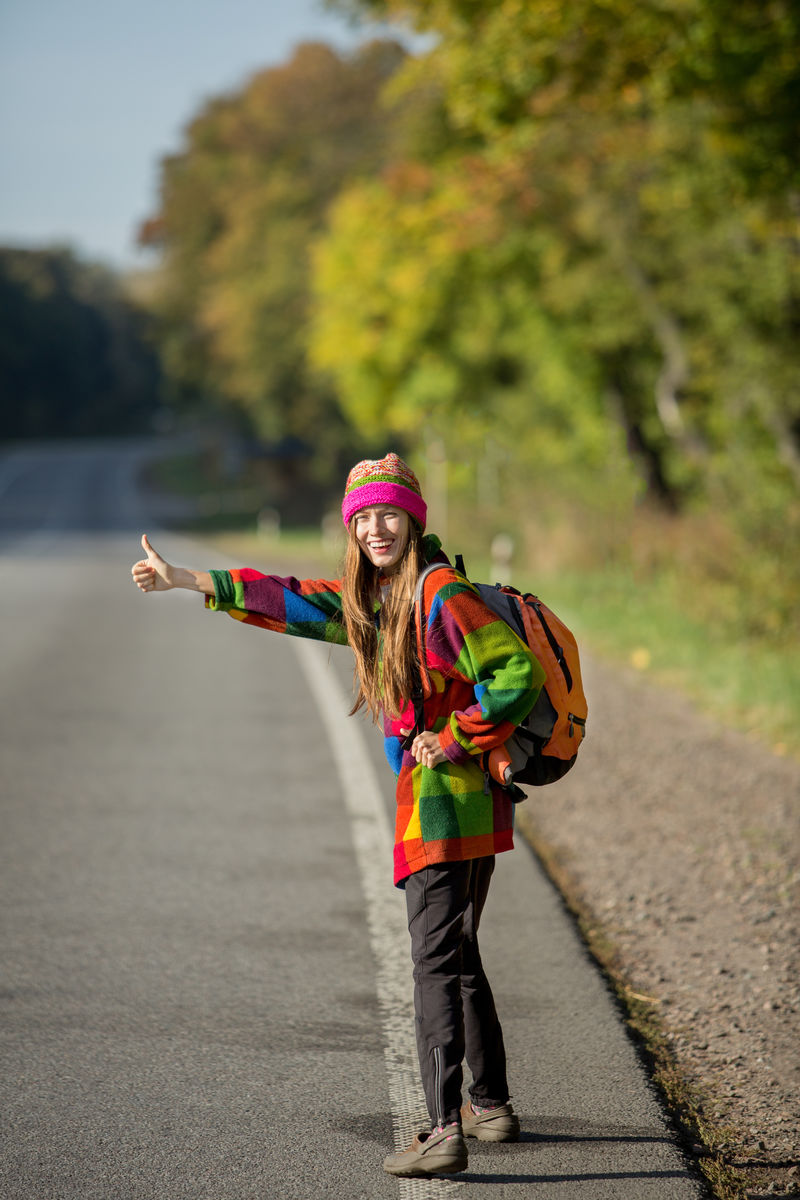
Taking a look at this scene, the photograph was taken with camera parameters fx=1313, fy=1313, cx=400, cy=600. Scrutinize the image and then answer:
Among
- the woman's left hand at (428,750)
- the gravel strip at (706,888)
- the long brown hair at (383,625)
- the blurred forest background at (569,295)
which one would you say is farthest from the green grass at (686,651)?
the woman's left hand at (428,750)

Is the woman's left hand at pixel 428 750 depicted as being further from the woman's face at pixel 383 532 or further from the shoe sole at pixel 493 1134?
the shoe sole at pixel 493 1134

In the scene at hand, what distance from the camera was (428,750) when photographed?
3.01 meters

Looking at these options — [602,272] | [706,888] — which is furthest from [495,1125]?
[602,272]

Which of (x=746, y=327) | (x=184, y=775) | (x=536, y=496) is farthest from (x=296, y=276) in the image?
(x=184, y=775)

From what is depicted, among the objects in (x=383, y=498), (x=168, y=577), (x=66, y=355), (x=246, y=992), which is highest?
(x=66, y=355)

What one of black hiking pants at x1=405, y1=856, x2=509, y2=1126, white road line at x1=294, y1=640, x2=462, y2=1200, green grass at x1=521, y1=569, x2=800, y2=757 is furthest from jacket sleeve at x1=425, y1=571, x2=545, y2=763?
green grass at x1=521, y1=569, x2=800, y2=757

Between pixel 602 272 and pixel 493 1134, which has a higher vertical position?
pixel 602 272

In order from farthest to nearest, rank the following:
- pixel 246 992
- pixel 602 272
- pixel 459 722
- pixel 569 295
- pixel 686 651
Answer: pixel 569 295
pixel 602 272
pixel 686 651
pixel 246 992
pixel 459 722

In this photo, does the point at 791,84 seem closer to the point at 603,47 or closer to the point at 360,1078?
the point at 603,47

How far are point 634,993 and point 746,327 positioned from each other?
611 inches

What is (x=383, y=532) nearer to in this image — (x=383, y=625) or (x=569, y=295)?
(x=383, y=625)

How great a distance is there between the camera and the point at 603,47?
1144cm

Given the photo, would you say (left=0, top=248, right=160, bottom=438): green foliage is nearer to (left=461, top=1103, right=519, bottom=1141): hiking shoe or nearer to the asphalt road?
the asphalt road

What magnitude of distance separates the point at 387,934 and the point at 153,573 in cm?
199
